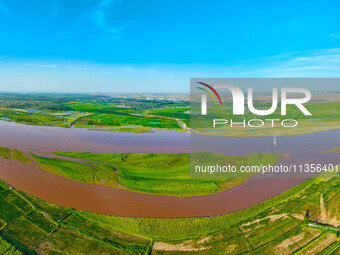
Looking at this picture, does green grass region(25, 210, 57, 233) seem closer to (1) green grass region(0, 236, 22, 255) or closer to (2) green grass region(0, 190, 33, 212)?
(2) green grass region(0, 190, 33, 212)

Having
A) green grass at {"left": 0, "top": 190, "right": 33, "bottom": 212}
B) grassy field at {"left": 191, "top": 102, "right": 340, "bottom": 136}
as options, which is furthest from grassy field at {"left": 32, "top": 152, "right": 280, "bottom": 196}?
grassy field at {"left": 191, "top": 102, "right": 340, "bottom": 136}

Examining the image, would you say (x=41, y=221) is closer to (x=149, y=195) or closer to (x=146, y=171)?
(x=149, y=195)

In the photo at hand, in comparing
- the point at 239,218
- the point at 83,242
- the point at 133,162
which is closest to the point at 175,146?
the point at 133,162

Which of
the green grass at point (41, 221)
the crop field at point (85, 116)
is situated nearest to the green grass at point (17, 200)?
the green grass at point (41, 221)

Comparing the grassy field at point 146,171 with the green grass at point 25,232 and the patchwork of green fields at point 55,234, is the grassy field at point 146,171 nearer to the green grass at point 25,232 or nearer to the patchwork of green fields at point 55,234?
the patchwork of green fields at point 55,234

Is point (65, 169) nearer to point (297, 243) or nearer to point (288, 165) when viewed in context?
point (297, 243)

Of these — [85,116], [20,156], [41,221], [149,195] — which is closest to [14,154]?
[20,156]
